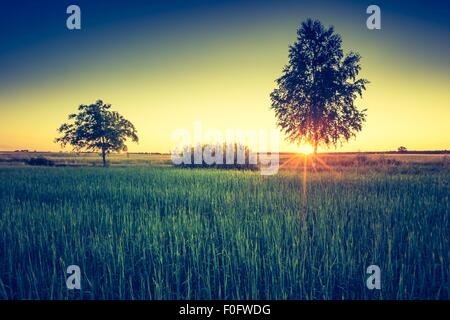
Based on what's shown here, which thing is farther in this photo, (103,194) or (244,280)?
(103,194)

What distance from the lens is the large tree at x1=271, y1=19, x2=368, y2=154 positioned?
27.0 m

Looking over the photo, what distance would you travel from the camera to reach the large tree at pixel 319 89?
27.0 m

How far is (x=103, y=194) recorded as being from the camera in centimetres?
920

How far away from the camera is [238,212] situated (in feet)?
20.4

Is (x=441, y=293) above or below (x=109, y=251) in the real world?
below

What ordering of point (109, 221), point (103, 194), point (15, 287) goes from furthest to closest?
point (103, 194), point (109, 221), point (15, 287)

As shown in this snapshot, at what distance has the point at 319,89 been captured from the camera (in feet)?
87.5

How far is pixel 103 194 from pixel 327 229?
7472 mm

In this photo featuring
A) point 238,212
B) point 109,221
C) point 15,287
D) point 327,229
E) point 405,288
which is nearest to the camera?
point 405,288
